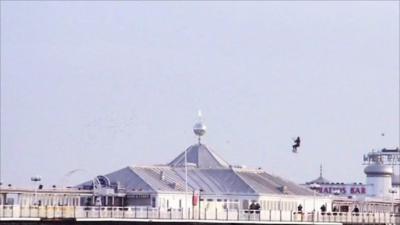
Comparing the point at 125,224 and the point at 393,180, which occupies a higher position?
the point at 393,180

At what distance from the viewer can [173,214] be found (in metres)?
100

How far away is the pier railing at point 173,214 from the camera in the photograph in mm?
91250

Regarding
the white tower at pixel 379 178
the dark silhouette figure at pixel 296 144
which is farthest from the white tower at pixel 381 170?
the dark silhouette figure at pixel 296 144

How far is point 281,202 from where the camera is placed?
398 feet

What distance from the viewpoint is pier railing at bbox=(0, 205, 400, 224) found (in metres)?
91.2

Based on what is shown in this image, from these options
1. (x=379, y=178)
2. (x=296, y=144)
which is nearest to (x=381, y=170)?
(x=379, y=178)

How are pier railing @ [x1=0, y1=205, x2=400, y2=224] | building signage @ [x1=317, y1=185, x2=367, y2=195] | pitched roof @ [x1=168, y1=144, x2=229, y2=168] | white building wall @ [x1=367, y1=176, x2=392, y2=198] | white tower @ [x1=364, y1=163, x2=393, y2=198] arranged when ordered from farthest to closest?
building signage @ [x1=317, y1=185, x2=367, y2=195]
white tower @ [x1=364, y1=163, x2=393, y2=198]
white building wall @ [x1=367, y1=176, x2=392, y2=198]
pitched roof @ [x1=168, y1=144, x2=229, y2=168]
pier railing @ [x1=0, y1=205, x2=400, y2=224]

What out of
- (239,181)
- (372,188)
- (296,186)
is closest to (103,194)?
(239,181)

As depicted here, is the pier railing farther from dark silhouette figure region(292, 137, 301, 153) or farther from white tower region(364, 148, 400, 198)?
white tower region(364, 148, 400, 198)

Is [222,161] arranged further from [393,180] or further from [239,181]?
[393,180]

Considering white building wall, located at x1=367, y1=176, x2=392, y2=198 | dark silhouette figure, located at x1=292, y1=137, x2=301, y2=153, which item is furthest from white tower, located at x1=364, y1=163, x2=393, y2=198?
dark silhouette figure, located at x1=292, y1=137, x2=301, y2=153

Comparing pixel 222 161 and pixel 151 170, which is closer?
pixel 151 170

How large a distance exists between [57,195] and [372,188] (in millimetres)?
73269

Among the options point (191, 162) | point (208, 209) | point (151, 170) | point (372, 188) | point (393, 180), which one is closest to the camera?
point (208, 209)
